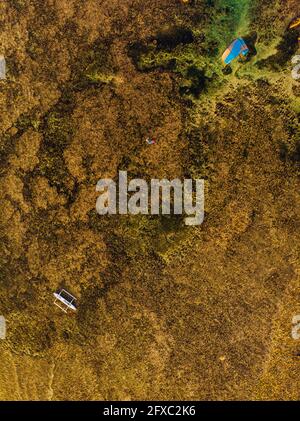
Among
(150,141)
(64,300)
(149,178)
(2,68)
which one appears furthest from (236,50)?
(64,300)

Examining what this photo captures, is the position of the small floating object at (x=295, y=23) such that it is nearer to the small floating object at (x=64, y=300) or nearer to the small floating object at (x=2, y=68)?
the small floating object at (x=2, y=68)

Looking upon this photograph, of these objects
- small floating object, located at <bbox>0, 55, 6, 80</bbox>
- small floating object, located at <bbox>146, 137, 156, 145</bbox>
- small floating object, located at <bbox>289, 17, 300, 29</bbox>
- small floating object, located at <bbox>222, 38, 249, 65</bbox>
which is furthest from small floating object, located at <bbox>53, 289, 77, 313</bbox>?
small floating object, located at <bbox>289, 17, 300, 29</bbox>

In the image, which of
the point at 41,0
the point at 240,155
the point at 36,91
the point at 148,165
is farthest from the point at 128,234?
the point at 41,0

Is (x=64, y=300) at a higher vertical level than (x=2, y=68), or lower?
lower

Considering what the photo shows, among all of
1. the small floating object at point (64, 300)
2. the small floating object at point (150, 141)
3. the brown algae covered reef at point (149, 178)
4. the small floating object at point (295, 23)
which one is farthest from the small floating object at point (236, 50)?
the small floating object at point (64, 300)

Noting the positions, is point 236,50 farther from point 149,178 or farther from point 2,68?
point 2,68

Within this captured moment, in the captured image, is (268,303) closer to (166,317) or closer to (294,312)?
(294,312)
